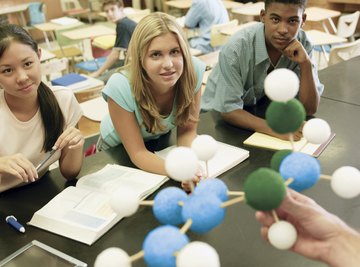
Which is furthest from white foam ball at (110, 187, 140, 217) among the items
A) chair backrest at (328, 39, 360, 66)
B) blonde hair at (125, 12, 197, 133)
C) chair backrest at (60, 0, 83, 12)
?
chair backrest at (60, 0, 83, 12)

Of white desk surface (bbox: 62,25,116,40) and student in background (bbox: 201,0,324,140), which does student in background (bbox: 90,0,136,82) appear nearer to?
white desk surface (bbox: 62,25,116,40)

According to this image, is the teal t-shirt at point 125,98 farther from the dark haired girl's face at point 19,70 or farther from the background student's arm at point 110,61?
the background student's arm at point 110,61

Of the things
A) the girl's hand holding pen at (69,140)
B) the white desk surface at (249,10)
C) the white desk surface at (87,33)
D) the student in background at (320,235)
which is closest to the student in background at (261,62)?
the girl's hand holding pen at (69,140)

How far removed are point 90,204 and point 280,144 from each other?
2.41 feet

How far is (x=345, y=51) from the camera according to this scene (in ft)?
9.37

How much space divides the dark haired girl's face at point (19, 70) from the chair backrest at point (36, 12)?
20.5ft

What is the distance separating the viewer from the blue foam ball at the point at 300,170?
22.2 inches

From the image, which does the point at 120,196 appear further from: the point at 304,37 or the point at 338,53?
the point at 338,53

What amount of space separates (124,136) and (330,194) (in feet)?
2.40

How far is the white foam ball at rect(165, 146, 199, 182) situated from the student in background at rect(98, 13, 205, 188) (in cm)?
74

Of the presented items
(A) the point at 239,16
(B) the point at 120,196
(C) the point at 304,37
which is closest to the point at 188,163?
(B) the point at 120,196

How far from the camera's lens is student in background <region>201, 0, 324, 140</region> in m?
1.60

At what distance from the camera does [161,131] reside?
1574 mm

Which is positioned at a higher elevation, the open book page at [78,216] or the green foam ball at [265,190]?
the green foam ball at [265,190]
